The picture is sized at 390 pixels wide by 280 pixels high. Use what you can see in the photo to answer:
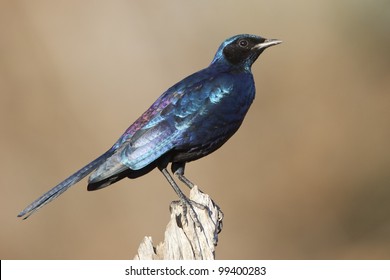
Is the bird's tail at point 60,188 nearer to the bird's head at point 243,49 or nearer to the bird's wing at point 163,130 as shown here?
the bird's wing at point 163,130

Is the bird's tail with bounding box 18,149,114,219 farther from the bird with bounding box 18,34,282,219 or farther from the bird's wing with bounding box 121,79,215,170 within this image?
the bird's wing with bounding box 121,79,215,170

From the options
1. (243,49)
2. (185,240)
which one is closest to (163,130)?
(185,240)

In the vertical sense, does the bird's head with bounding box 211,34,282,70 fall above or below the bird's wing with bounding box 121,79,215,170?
above

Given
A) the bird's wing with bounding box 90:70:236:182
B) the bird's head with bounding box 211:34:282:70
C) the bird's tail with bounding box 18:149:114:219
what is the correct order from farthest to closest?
the bird's head with bounding box 211:34:282:70 → the bird's wing with bounding box 90:70:236:182 → the bird's tail with bounding box 18:149:114:219

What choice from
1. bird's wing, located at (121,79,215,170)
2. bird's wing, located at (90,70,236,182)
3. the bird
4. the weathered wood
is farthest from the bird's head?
the weathered wood

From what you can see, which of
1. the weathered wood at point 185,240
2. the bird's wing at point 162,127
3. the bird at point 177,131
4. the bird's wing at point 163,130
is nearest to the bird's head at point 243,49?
the bird at point 177,131

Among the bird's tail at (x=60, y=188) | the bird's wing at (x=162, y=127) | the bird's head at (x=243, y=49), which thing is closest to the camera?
the bird's tail at (x=60, y=188)

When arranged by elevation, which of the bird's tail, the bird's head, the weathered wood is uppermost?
the bird's head
